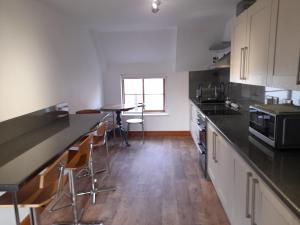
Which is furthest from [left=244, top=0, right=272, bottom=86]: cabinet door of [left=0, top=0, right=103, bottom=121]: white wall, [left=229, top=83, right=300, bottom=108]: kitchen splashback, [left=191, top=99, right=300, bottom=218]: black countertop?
[left=0, top=0, right=103, bottom=121]: white wall

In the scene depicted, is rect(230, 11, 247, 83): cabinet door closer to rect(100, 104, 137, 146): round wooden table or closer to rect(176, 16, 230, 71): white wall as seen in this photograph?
rect(176, 16, 230, 71): white wall

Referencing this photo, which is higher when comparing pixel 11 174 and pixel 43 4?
pixel 43 4

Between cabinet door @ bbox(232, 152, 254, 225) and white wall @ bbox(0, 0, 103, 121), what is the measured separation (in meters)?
1.99

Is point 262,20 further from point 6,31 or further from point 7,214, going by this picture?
point 7,214

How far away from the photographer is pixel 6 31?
2.27m

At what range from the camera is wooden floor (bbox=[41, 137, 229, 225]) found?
2.49 meters

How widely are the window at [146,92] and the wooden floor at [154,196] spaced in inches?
67.9

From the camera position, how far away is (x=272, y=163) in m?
1.45

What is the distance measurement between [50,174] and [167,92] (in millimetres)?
4317

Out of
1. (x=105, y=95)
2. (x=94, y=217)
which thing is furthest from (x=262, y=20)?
(x=105, y=95)

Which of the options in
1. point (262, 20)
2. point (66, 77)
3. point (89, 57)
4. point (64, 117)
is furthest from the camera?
point (89, 57)

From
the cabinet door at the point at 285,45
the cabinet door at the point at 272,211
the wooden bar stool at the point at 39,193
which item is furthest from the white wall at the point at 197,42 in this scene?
the wooden bar stool at the point at 39,193

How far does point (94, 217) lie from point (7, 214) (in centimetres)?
78

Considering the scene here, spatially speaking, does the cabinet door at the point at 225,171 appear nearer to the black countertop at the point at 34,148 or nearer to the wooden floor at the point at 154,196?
the wooden floor at the point at 154,196
